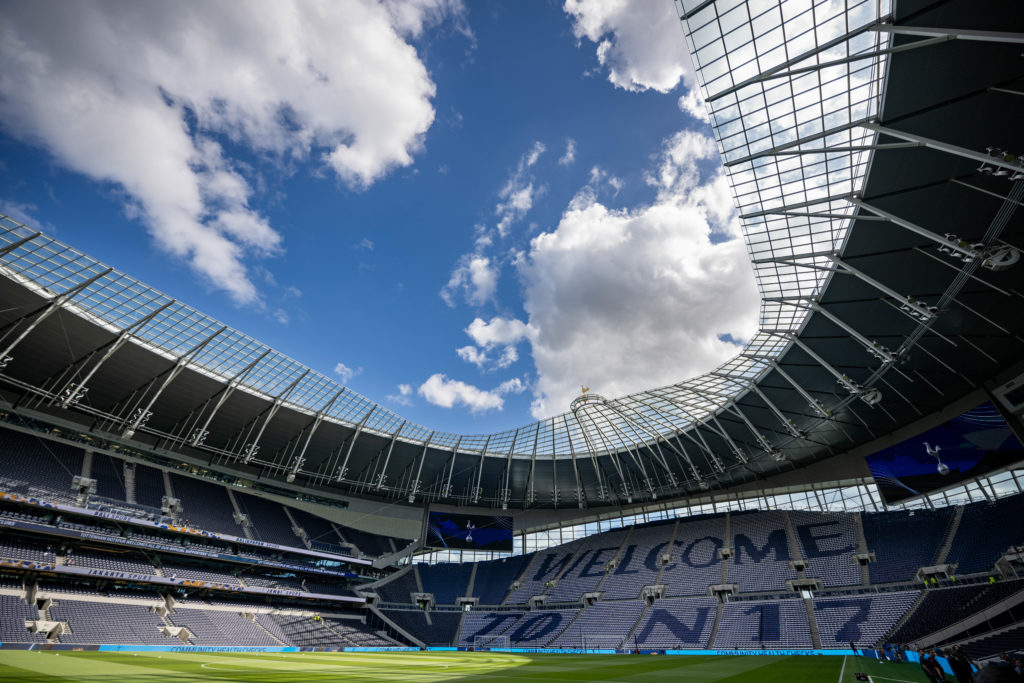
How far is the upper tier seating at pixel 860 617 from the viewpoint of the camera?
36250 mm

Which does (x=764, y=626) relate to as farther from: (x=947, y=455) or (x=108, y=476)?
(x=108, y=476)

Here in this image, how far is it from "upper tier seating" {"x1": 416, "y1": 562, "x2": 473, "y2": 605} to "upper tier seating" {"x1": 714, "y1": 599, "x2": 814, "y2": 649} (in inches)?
1261

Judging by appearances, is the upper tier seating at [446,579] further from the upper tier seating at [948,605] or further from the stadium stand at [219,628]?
the upper tier seating at [948,605]

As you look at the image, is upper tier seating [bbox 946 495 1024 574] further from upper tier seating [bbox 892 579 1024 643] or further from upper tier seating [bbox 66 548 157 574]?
upper tier seating [bbox 66 548 157 574]

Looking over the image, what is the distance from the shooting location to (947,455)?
3912 cm

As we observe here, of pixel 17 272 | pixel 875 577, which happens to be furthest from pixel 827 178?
pixel 17 272

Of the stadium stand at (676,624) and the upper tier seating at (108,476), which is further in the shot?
the stadium stand at (676,624)

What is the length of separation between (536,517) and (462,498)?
12.3m

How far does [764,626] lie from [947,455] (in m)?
20.1

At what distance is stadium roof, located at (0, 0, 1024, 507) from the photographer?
18.6 m

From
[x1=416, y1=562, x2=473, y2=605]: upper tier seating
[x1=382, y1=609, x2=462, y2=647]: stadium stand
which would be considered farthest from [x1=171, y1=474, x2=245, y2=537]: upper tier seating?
[x1=416, y1=562, x2=473, y2=605]: upper tier seating

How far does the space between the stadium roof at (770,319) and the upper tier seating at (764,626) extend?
40.4 ft

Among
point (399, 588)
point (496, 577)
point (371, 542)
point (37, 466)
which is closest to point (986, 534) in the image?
point (496, 577)

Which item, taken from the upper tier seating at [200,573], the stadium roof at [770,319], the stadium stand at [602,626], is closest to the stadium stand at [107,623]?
the upper tier seating at [200,573]
